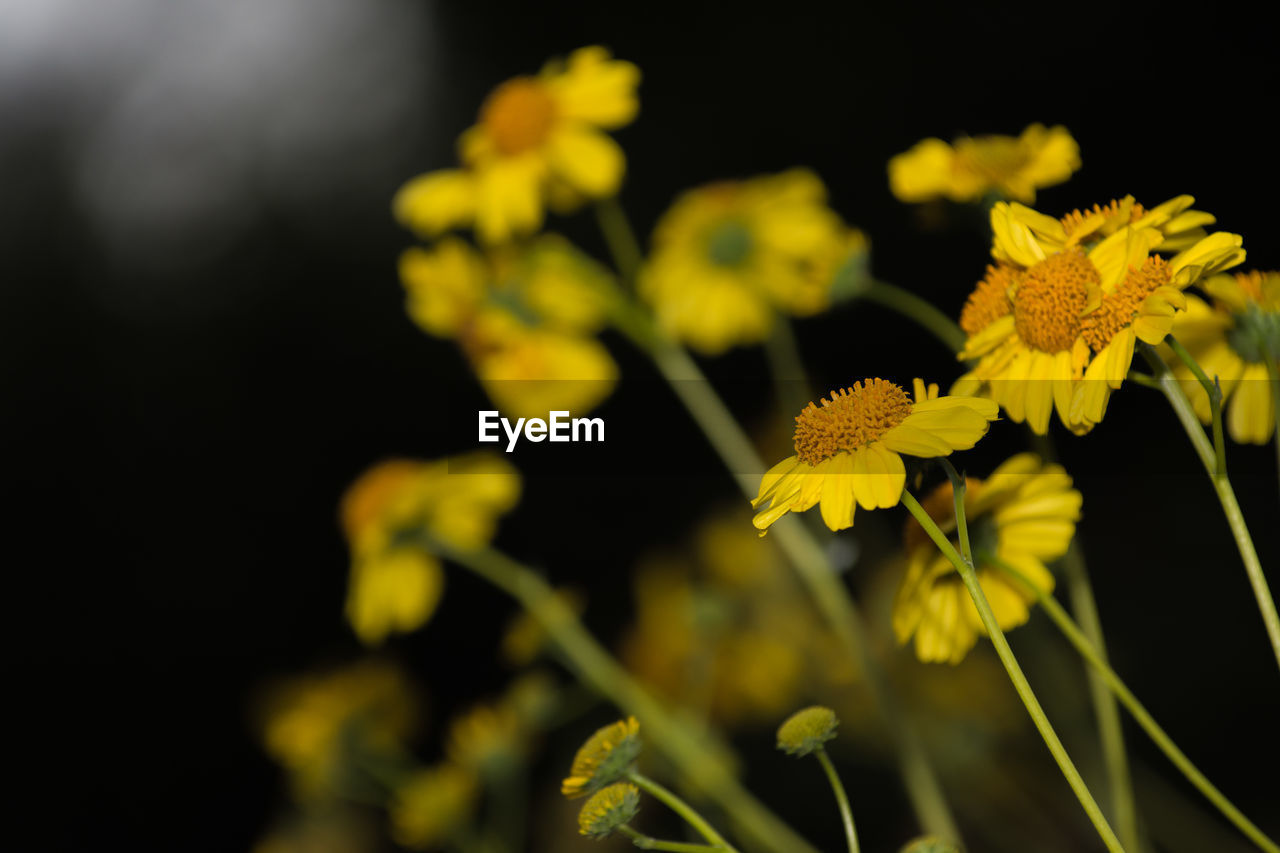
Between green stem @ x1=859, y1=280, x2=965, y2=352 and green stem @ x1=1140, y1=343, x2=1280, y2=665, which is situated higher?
green stem @ x1=859, y1=280, x2=965, y2=352

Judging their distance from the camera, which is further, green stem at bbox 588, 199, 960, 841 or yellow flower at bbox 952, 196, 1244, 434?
green stem at bbox 588, 199, 960, 841

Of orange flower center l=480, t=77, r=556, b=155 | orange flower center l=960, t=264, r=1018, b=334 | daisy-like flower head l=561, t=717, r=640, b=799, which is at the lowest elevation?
daisy-like flower head l=561, t=717, r=640, b=799

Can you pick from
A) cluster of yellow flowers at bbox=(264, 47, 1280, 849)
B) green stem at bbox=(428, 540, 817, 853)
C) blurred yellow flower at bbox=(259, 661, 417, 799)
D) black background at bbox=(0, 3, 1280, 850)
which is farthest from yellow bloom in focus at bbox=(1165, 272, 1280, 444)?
blurred yellow flower at bbox=(259, 661, 417, 799)

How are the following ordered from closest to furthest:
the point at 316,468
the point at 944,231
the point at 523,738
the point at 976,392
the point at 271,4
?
the point at 976,392 < the point at 944,231 < the point at 523,738 < the point at 316,468 < the point at 271,4

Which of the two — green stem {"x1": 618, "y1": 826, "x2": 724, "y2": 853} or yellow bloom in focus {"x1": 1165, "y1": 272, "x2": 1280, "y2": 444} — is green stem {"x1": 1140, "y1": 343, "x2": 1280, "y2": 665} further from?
green stem {"x1": 618, "y1": 826, "x2": 724, "y2": 853}

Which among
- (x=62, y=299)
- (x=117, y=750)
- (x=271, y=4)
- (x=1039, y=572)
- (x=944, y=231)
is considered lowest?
(x=117, y=750)

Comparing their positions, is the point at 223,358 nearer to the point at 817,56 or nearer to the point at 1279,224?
the point at 817,56

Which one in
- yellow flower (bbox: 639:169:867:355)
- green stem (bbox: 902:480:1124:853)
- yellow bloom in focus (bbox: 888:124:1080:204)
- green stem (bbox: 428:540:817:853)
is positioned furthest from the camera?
yellow flower (bbox: 639:169:867:355)

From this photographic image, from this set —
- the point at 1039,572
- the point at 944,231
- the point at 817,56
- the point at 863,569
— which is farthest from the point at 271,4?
the point at 1039,572
